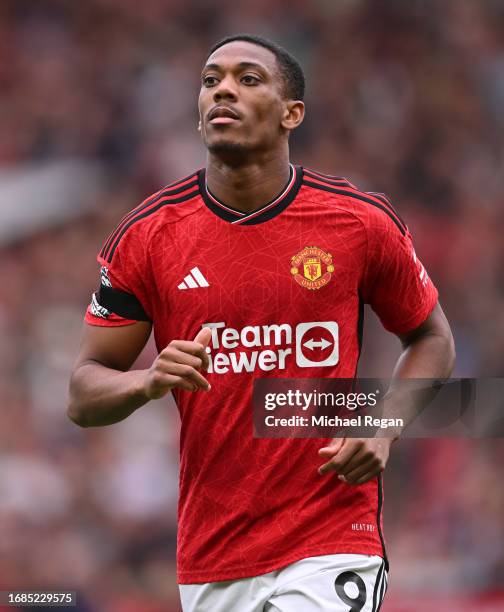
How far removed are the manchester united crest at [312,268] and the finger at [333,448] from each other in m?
0.60

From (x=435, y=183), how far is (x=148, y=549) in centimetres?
451

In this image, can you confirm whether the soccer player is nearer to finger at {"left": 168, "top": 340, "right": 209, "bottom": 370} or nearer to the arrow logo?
the arrow logo

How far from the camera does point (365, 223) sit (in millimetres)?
4695

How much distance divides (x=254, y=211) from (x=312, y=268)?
0.34 m

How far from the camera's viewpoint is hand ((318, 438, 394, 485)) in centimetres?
428

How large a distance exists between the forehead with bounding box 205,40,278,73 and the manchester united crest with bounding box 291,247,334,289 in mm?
749

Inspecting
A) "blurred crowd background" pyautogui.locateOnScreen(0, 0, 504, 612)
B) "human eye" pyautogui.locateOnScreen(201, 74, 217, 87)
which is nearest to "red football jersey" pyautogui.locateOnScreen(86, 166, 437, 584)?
"human eye" pyautogui.locateOnScreen(201, 74, 217, 87)

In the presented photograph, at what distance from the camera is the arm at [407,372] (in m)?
4.32

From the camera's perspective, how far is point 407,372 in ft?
15.8

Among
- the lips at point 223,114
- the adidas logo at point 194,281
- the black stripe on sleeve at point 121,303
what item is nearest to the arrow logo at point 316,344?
the adidas logo at point 194,281

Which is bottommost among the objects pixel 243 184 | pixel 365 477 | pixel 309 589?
pixel 309 589

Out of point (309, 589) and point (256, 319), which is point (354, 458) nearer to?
point (309, 589)

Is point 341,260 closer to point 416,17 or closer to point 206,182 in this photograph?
point 206,182

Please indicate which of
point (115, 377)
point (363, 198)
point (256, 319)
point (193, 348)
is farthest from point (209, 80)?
point (193, 348)
